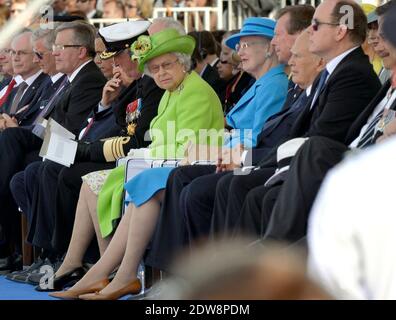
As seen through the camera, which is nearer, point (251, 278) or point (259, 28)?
point (251, 278)

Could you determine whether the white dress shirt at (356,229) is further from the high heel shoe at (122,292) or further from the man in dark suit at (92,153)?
the man in dark suit at (92,153)

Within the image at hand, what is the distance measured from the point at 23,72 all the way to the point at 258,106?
142 inches

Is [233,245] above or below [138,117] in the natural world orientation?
above

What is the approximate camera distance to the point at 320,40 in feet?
18.9

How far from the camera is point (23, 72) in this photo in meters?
9.53

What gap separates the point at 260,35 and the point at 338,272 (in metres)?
5.51

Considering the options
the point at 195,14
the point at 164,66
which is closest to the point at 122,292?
the point at 164,66

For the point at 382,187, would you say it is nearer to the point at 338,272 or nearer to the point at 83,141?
the point at 338,272

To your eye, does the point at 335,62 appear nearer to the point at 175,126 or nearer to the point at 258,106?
the point at 258,106

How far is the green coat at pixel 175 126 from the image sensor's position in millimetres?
6531

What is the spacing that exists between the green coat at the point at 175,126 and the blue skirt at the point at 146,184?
411 millimetres

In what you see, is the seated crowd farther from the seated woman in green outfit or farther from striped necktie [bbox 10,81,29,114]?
striped necktie [bbox 10,81,29,114]

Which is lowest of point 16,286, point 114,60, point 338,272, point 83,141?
point 16,286
